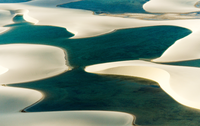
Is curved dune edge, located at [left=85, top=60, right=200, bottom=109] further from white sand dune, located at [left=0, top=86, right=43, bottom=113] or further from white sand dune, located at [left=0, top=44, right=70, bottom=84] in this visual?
white sand dune, located at [left=0, top=86, right=43, bottom=113]

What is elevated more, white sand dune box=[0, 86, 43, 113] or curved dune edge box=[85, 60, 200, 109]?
curved dune edge box=[85, 60, 200, 109]

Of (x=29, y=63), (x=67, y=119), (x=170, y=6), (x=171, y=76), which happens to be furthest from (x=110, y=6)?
(x=67, y=119)

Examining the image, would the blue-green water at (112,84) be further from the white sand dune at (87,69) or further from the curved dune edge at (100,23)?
the curved dune edge at (100,23)

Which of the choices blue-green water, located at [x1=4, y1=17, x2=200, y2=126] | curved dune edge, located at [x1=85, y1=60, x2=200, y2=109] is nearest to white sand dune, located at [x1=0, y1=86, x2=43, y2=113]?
blue-green water, located at [x1=4, y1=17, x2=200, y2=126]

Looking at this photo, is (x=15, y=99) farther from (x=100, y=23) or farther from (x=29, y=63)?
(x=100, y=23)

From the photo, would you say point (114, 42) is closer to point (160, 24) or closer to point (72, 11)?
point (160, 24)

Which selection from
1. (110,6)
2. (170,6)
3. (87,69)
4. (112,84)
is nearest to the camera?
(112,84)
